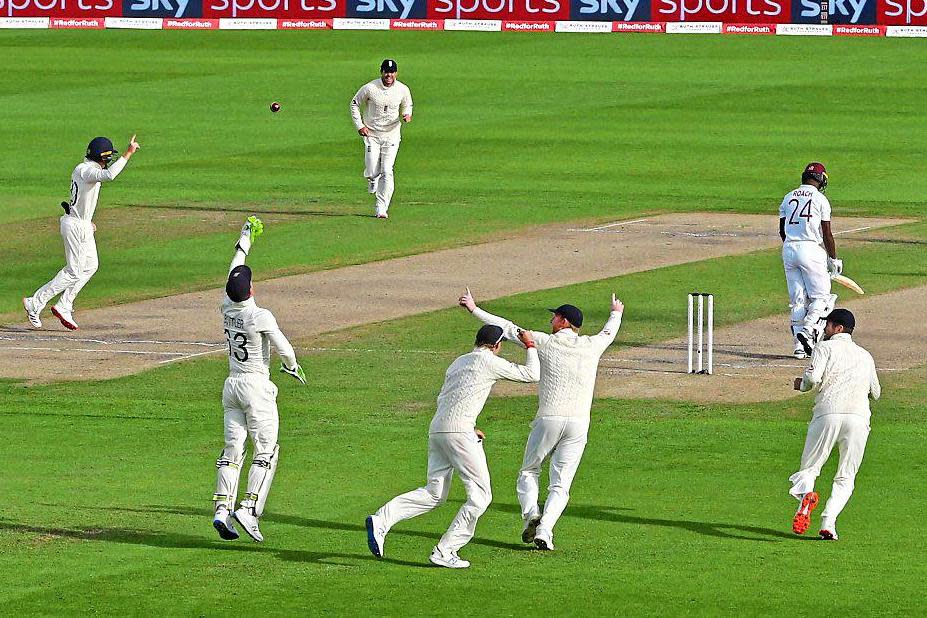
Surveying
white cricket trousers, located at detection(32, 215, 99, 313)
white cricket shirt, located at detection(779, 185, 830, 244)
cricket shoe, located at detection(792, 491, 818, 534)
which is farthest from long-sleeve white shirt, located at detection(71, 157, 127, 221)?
cricket shoe, located at detection(792, 491, 818, 534)

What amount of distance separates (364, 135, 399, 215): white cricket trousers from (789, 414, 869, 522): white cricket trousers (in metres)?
16.4

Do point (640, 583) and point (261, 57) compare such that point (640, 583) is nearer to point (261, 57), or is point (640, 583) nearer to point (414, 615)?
point (414, 615)

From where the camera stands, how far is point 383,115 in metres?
29.6

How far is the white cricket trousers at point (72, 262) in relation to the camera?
2225 centimetres

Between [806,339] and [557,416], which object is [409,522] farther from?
[806,339]

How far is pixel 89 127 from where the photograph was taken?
41.8m

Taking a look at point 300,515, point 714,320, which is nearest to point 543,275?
point 714,320

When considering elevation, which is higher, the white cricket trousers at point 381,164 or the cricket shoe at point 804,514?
the white cricket trousers at point 381,164

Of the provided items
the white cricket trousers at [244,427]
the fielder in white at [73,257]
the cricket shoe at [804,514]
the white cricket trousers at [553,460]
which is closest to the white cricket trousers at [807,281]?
the cricket shoe at [804,514]

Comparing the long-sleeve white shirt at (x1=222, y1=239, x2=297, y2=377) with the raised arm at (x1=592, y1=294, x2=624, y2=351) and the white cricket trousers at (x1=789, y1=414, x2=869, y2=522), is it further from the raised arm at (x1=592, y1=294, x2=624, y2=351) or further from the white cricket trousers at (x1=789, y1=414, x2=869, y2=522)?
the white cricket trousers at (x1=789, y1=414, x2=869, y2=522)

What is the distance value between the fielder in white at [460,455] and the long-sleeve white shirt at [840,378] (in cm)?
210

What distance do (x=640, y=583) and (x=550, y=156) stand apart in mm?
25227

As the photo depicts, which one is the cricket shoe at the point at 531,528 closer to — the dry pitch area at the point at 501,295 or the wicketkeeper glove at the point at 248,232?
the wicketkeeper glove at the point at 248,232

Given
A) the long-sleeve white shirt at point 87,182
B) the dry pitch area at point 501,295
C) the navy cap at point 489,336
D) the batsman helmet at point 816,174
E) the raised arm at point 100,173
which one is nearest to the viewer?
the navy cap at point 489,336
